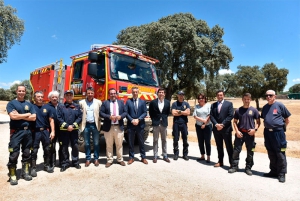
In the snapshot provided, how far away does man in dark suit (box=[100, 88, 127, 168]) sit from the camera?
5250 mm

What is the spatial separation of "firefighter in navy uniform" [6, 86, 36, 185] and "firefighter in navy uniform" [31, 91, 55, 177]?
0.61 ft

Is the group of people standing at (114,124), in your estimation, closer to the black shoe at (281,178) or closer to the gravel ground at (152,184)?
the black shoe at (281,178)

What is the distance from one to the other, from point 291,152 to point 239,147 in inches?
148

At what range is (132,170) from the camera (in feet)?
16.2

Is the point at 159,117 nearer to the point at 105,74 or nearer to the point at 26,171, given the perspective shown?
the point at 105,74

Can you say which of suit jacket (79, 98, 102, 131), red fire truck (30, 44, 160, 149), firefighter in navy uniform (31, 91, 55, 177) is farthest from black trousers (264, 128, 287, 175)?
firefighter in navy uniform (31, 91, 55, 177)

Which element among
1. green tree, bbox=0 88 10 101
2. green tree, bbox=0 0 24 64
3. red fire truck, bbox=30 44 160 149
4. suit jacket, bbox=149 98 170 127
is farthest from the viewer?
green tree, bbox=0 88 10 101

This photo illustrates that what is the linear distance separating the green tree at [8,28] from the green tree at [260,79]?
105ft

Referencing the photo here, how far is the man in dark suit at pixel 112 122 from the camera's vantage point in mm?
5250

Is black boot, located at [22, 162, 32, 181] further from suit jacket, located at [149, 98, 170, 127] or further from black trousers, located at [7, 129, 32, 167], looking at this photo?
suit jacket, located at [149, 98, 170, 127]

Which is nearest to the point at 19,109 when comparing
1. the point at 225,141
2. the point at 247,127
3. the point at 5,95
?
the point at 225,141

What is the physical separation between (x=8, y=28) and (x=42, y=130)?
1311 centimetres

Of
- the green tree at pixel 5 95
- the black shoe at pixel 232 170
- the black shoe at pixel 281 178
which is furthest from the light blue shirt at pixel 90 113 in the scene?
the green tree at pixel 5 95

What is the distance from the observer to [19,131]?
4195 mm
